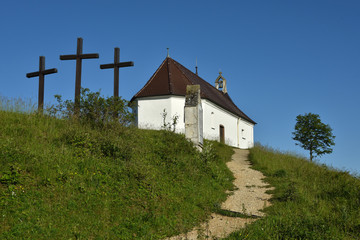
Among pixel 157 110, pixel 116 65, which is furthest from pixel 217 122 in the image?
pixel 116 65

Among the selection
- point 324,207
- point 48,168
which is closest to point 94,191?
point 48,168

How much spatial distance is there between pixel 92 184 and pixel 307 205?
610cm

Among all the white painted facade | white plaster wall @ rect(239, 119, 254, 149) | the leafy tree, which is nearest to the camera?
the leafy tree

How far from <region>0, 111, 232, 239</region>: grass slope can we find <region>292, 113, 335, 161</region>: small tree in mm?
28977

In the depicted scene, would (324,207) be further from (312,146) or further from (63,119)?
(312,146)

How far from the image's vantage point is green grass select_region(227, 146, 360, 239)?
652cm

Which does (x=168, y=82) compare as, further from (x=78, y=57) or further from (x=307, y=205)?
(x=307, y=205)

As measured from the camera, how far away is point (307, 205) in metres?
9.26

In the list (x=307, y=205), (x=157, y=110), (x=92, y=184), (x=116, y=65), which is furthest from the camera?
(x=157, y=110)

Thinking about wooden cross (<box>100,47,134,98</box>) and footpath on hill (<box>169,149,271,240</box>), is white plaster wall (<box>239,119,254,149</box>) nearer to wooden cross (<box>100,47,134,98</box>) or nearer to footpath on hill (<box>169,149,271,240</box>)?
footpath on hill (<box>169,149,271,240</box>)

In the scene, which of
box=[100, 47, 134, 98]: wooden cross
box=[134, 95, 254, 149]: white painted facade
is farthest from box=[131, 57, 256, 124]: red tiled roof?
box=[100, 47, 134, 98]: wooden cross

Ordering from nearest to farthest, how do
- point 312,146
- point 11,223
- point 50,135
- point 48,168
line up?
point 11,223 → point 48,168 → point 50,135 → point 312,146

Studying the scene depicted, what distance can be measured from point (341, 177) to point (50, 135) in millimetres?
10881

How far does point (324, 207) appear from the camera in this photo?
9.09 m
